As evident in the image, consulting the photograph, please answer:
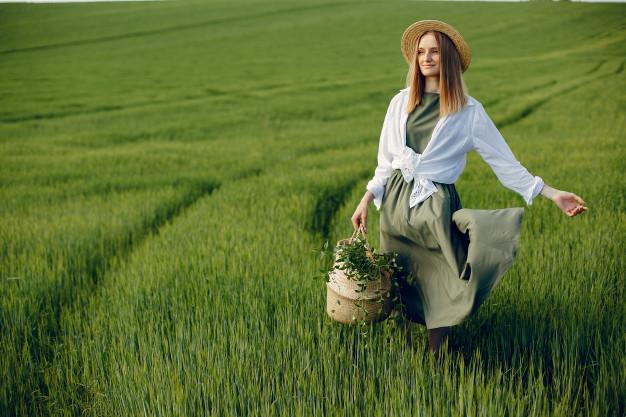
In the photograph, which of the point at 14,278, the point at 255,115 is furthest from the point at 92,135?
the point at 14,278

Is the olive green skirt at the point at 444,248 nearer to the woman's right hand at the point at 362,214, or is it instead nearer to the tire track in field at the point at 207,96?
the woman's right hand at the point at 362,214

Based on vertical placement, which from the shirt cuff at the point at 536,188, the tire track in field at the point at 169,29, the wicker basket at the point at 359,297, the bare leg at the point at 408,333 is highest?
the tire track in field at the point at 169,29

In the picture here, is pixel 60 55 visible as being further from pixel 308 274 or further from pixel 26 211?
pixel 308 274

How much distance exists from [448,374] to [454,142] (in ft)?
3.24

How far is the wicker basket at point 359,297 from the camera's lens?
91.7 inches

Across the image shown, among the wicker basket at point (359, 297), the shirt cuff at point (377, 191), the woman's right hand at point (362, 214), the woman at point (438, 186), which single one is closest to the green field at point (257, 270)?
the wicker basket at point (359, 297)

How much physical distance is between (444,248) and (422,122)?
59 cm

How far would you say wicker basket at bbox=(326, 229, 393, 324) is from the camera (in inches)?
91.7

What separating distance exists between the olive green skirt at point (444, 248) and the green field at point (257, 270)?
0.19m

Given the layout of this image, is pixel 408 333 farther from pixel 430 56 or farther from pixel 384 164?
pixel 430 56

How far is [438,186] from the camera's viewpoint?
2.43m

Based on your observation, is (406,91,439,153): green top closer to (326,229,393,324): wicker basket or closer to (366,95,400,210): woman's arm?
(366,95,400,210): woman's arm

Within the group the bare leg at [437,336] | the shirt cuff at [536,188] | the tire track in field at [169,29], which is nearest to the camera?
the shirt cuff at [536,188]

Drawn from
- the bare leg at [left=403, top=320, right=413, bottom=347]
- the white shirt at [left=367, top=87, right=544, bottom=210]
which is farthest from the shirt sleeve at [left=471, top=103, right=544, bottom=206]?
the bare leg at [left=403, top=320, right=413, bottom=347]
